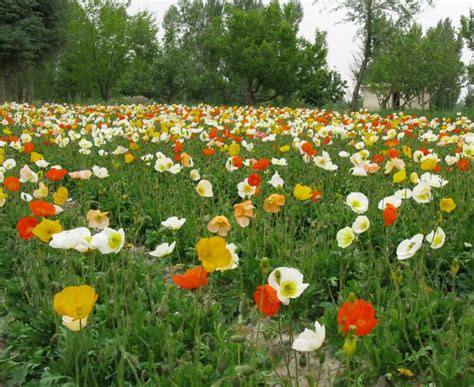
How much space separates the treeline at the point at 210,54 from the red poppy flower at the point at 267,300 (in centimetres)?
2140

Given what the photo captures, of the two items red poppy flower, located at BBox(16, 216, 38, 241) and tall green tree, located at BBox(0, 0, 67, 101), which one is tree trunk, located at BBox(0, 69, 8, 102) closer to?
tall green tree, located at BBox(0, 0, 67, 101)

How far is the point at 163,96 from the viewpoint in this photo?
952 inches

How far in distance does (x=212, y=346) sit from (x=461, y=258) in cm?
Answer: 185

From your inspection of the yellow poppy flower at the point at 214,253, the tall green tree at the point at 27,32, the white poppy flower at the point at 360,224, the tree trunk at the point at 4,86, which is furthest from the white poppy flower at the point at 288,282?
the tree trunk at the point at 4,86

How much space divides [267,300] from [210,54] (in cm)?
3731

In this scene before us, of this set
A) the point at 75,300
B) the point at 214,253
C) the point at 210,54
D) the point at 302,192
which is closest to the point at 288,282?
the point at 214,253

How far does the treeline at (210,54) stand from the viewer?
23.5 meters

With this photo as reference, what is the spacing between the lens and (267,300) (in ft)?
4.92

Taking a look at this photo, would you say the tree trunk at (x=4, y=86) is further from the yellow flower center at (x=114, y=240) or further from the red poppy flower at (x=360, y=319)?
the red poppy flower at (x=360, y=319)

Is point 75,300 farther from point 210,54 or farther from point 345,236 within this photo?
point 210,54

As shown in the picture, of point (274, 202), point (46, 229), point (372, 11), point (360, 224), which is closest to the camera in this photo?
point (46, 229)

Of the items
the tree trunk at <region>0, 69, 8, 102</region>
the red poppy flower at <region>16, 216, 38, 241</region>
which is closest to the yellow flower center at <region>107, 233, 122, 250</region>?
the red poppy flower at <region>16, 216, 38, 241</region>

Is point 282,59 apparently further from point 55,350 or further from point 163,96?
point 55,350

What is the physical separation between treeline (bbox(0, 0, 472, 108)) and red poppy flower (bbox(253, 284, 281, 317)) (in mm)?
21404
